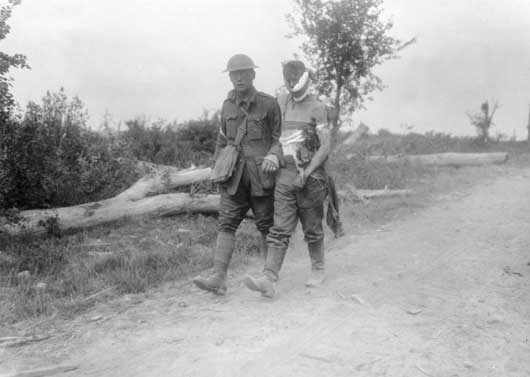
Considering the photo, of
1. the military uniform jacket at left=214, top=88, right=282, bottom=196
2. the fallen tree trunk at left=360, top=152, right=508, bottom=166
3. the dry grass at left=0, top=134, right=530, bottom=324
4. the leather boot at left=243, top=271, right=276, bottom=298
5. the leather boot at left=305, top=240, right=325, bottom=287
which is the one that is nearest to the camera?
the leather boot at left=243, top=271, right=276, bottom=298

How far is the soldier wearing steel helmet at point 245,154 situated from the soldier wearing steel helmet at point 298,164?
4.9 inches

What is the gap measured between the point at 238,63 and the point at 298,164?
1.06 m

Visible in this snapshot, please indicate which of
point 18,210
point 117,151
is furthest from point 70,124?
point 18,210

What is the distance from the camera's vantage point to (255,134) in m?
5.51

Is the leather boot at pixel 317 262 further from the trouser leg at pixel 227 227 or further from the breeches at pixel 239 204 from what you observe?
the trouser leg at pixel 227 227

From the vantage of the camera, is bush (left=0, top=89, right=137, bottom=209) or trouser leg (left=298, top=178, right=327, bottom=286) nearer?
trouser leg (left=298, top=178, right=327, bottom=286)

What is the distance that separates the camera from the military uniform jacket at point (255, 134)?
549cm

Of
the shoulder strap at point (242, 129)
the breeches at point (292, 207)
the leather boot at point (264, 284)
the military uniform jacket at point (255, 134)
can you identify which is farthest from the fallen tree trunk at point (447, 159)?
the leather boot at point (264, 284)

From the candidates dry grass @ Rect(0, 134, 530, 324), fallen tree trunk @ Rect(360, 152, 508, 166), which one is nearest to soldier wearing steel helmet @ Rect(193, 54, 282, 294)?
dry grass @ Rect(0, 134, 530, 324)

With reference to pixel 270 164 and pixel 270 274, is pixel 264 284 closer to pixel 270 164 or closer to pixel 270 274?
pixel 270 274

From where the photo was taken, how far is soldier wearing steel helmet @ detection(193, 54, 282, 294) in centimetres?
542

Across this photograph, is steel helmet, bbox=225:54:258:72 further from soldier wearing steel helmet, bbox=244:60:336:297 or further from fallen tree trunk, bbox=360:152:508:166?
fallen tree trunk, bbox=360:152:508:166

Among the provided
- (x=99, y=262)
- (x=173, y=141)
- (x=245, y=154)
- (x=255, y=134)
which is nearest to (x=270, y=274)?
(x=245, y=154)

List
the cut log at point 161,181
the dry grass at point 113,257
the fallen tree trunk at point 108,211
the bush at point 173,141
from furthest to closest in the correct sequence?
the bush at point 173,141, the cut log at point 161,181, the fallen tree trunk at point 108,211, the dry grass at point 113,257
